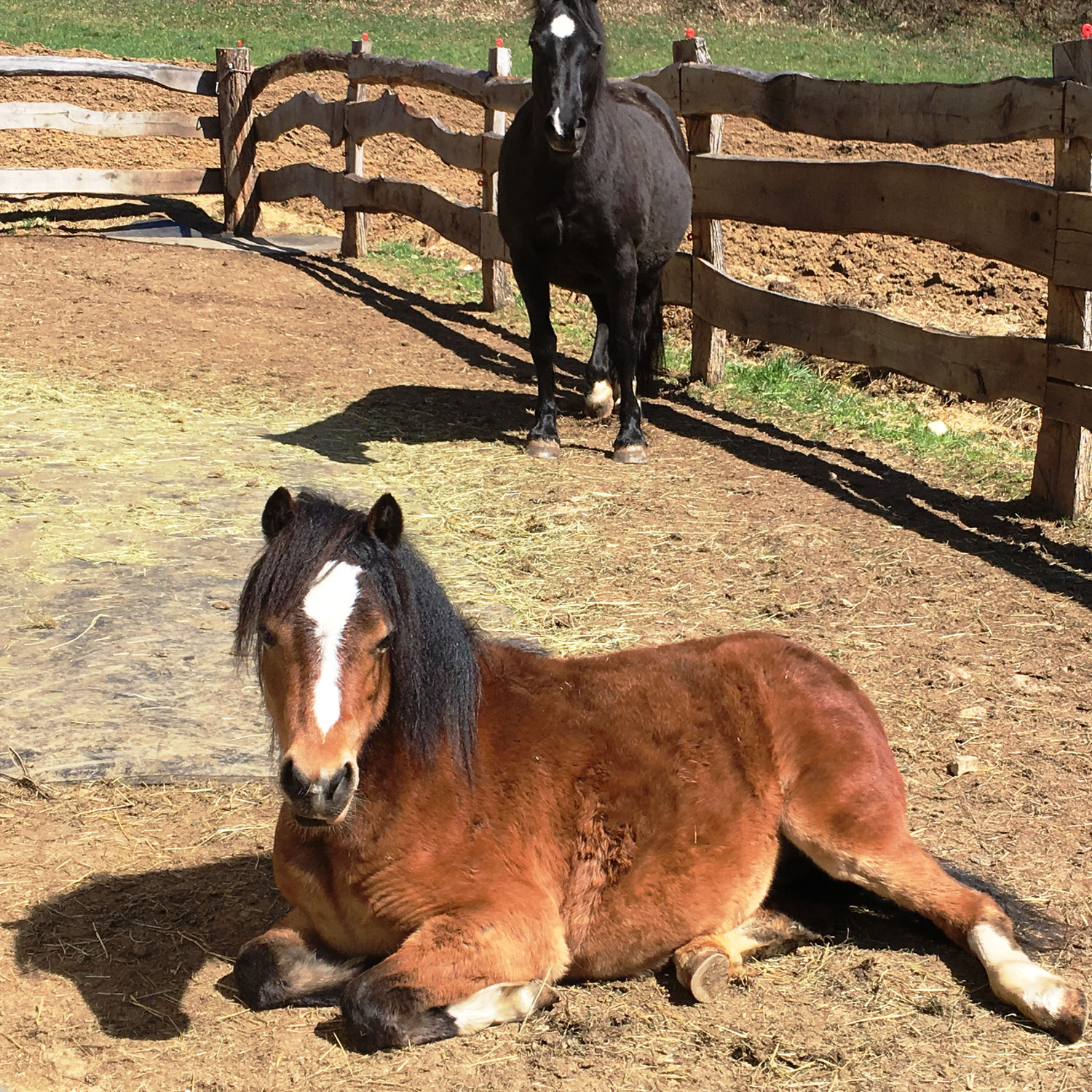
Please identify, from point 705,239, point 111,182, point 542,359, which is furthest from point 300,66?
point 542,359

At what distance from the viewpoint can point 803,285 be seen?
11547mm

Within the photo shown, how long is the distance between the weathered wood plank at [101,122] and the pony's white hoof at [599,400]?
293 inches

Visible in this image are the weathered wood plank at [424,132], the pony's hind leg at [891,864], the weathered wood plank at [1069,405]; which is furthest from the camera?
the weathered wood plank at [424,132]

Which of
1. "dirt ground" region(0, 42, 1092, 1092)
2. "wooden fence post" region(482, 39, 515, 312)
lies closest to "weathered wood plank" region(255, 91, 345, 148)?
"wooden fence post" region(482, 39, 515, 312)

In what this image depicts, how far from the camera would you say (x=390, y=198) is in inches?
475

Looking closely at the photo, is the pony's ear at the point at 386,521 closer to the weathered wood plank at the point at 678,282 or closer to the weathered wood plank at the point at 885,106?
the weathered wood plank at the point at 885,106

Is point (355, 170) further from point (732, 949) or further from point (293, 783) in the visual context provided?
point (293, 783)

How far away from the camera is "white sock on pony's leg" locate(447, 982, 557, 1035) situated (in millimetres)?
2758

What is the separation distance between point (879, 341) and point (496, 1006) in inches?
206

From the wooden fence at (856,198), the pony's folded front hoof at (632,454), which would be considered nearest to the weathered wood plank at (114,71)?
the wooden fence at (856,198)

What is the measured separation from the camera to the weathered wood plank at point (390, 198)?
35.1ft

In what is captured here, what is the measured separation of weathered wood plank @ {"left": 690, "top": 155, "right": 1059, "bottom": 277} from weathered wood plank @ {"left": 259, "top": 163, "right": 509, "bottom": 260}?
7.77 ft

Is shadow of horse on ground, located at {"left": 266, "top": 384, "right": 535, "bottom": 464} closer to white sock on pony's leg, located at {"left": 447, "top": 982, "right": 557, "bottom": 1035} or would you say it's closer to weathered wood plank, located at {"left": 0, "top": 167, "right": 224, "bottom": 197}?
white sock on pony's leg, located at {"left": 447, "top": 982, "right": 557, "bottom": 1035}

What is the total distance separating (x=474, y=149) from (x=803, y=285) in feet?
10.2
